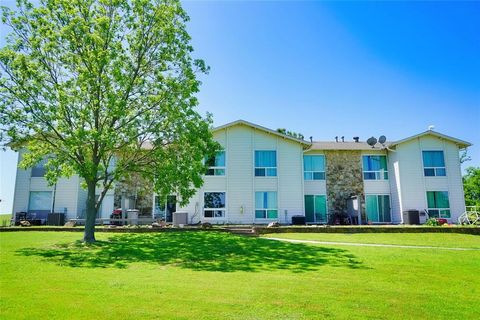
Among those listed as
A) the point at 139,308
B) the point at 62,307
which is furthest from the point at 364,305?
the point at 62,307

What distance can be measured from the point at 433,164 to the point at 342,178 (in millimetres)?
7455

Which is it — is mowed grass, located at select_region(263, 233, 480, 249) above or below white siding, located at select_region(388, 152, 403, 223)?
below

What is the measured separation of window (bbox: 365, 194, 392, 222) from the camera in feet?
89.3

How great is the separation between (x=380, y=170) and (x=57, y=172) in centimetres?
2445

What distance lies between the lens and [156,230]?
1983 centimetres

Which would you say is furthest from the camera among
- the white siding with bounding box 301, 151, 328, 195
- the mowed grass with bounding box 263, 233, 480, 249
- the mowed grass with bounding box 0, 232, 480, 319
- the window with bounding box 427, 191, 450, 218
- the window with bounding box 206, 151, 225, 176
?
the white siding with bounding box 301, 151, 328, 195

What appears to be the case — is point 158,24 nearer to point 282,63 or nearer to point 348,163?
point 282,63

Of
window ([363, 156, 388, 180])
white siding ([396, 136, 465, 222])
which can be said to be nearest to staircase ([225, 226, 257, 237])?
window ([363, 156, 388, 180])

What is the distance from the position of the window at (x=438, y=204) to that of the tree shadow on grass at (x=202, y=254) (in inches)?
662

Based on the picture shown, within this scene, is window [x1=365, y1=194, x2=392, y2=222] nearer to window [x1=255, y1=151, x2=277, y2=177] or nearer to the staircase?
window [x1=255, y1=151, x2=277, y2=177]

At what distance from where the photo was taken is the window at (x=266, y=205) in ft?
82.0

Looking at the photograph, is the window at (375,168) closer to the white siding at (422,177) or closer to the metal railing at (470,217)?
the white siding at (422,177)

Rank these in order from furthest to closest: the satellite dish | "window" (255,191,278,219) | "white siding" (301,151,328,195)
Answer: the satellite dish < "white siding" (301,151,328,195) < "window" (255,191,278,219)

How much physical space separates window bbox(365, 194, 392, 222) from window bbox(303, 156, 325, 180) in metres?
4.47
